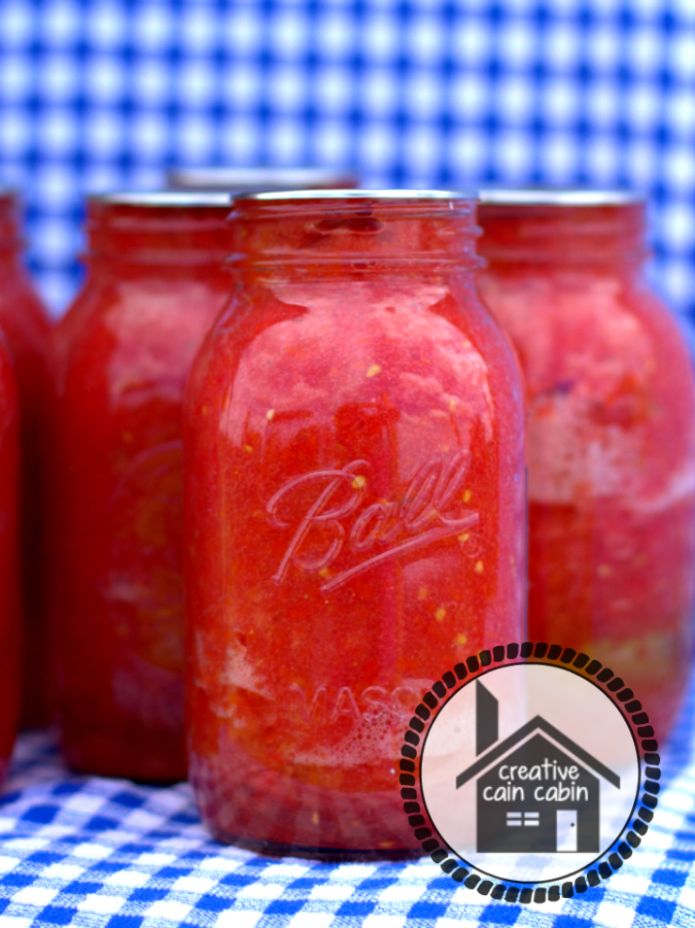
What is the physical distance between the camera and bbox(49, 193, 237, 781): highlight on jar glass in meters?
1.12

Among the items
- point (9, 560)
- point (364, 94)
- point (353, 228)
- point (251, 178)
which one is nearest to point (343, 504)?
point (353, 228)

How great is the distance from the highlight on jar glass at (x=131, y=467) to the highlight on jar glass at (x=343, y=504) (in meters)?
0.11

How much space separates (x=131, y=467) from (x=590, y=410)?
0.35 meters

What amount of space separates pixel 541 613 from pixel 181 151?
30.8 inches

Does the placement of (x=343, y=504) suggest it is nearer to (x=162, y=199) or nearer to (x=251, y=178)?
(x=162, y=199)

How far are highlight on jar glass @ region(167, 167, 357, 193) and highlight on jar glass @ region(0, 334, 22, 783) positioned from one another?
307 millimetres

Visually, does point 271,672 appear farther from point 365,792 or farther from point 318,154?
point 318,154

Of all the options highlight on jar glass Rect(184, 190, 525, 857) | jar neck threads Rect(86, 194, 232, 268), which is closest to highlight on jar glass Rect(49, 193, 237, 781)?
jar neck threads Rect(86, 194, 232, 268)

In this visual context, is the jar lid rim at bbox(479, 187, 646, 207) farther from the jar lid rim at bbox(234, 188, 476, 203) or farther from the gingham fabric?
the gingham fabric

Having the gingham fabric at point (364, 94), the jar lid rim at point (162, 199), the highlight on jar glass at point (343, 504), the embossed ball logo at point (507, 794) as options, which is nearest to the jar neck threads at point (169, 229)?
the jar lid rim at point (162, 199)

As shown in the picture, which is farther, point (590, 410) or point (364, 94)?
point (364, 94)

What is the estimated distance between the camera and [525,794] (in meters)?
1.02

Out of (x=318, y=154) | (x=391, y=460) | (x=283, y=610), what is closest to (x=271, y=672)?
(x=283, y=610)

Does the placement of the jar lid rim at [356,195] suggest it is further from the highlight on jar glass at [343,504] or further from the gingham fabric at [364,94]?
the gingham fabric at [364,94]
